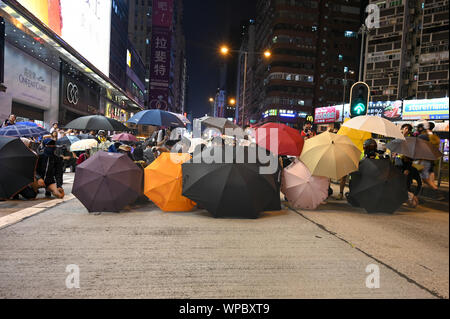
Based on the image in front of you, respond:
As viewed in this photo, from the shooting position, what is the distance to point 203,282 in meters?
3.12

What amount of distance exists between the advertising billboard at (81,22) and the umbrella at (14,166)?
12392 mm

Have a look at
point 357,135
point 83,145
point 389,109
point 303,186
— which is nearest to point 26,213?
point 83,145

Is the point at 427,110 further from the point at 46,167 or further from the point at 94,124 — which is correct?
the point at 46,167

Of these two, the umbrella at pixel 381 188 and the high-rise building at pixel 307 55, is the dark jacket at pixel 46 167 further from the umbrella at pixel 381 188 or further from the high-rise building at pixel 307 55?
the high-rise building at pixel 307 55

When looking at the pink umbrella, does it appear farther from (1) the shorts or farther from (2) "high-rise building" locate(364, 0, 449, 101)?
(2) "high-rise building" locate(364, 0, 449, 101)

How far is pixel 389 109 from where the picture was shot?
32219 mm

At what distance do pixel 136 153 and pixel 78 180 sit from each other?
335 centimetres

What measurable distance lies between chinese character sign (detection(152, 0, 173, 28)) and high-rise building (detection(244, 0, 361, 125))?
40.5m

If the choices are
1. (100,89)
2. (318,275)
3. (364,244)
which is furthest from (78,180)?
(100,89)

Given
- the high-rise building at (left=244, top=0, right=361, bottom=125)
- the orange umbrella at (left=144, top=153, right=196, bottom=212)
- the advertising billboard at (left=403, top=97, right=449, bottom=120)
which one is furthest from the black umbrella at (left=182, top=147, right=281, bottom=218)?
the high-rise building at (left=244, top=0, right=361, bottom=125)

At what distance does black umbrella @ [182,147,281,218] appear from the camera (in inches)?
221

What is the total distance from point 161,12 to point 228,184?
53393 millimetres

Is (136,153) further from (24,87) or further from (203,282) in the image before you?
(24,87)
